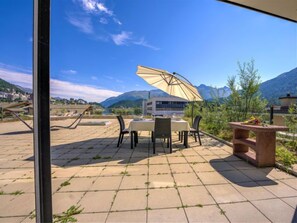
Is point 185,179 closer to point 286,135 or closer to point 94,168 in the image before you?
point 94,168

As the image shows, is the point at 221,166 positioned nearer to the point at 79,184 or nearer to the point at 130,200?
the point at 130,200

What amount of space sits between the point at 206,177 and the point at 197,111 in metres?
5.79

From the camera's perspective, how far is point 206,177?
2521mm

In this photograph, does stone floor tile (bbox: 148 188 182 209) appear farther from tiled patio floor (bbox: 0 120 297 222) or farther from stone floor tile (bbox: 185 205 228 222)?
stone floor tile (bbox: 185 205 228 222)

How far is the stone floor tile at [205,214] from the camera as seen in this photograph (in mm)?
1593

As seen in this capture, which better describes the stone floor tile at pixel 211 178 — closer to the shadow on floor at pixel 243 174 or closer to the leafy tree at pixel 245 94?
the shadow on floor at pixel 243 174

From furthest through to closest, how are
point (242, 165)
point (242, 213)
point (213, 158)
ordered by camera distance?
point (213, 158) < point (242, 165) < point (242, 213)

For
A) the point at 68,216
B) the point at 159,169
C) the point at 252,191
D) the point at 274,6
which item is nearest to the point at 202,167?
the point at 159,169

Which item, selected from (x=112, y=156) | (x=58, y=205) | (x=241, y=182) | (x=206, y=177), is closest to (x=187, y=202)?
(x=206, y=177)

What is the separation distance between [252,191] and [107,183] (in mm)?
1934

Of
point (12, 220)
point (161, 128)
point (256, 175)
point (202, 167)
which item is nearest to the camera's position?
point (12, 220)

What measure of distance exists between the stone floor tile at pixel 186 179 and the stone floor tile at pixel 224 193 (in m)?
0.21

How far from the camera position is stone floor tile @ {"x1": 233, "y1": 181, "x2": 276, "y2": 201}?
1977mm

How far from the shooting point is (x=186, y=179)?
2451 mm
